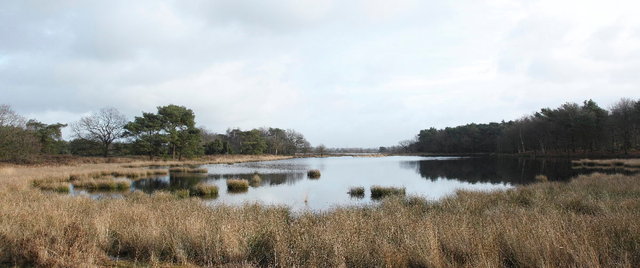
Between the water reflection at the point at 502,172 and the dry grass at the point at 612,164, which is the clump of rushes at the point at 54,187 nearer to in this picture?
the water reflection at the point at 502,172

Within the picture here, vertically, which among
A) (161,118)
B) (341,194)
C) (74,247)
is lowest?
(341,194)

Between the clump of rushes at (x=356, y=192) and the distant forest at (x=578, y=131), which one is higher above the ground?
the distant forest at (x=578, y=131)

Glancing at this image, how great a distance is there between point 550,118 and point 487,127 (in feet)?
141

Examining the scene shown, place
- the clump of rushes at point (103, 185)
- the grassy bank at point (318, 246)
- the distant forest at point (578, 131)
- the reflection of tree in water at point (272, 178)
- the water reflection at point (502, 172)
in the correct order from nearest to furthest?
the grassy bank at point (318, 246) < the clump of rushes at point (103, 185) < the reflection of tree in water at point (272, 178) < the water reflection at point (502, 172) < the distant forest at point (578, 131)

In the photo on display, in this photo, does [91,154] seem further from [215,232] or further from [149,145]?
[215,232]

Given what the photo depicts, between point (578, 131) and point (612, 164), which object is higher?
point (578, 131)

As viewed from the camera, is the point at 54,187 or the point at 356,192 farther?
the point at 54,187

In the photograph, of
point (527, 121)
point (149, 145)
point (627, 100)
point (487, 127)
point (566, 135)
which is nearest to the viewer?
point (149, 145)

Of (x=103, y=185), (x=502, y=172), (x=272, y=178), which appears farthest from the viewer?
(x=502, y=172)

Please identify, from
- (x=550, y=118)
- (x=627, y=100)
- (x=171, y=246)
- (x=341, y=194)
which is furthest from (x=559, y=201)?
(x=550, y=118)

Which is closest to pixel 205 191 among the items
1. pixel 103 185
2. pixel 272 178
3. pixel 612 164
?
pixel 103 185

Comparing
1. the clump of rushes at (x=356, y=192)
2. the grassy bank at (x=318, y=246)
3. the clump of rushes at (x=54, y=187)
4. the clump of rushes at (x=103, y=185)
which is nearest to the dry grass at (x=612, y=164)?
the clump of rushes at (x=356, y=192)

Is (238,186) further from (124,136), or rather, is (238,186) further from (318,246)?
(124,136)

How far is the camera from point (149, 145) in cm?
4850
